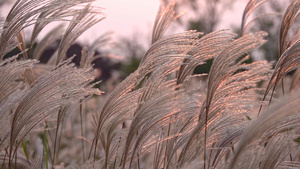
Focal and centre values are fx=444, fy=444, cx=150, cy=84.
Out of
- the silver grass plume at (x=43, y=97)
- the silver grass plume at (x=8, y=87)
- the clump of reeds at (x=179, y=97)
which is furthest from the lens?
the silver grass plume at (x=8, y=87)

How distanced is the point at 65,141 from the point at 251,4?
12.5 ft

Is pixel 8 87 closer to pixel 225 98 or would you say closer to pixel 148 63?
pixel 148 63

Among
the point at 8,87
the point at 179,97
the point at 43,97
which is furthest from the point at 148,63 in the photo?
the point at 8,87

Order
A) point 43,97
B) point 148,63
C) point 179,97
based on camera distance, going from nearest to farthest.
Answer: point 179,97 → point 43,97 → point 148,63

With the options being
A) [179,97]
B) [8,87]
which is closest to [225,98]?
[179,97]

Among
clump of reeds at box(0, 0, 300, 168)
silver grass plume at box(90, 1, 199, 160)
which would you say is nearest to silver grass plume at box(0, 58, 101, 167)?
clump of reeds at box(0, 0, 300, 168)

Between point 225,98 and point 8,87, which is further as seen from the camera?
point 8,87

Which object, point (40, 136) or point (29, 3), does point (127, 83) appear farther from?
point (40, 136)

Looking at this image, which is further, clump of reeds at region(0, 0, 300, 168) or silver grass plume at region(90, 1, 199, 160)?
silver grass plume at region(90, 1, 199, 160)

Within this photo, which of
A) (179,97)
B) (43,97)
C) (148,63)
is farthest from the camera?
(148,63)

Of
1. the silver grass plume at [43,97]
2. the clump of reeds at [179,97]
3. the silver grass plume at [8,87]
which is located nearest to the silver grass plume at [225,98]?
the clump of reeds at [179,97]

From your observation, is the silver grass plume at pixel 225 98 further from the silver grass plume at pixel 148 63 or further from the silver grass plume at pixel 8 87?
the silver grass plume at pixel 8 87

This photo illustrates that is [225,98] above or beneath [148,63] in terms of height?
beneath

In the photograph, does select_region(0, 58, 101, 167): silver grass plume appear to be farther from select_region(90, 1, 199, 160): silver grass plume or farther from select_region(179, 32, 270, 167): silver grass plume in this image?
select_region(179, 32, 270, 167): silver grass plume
